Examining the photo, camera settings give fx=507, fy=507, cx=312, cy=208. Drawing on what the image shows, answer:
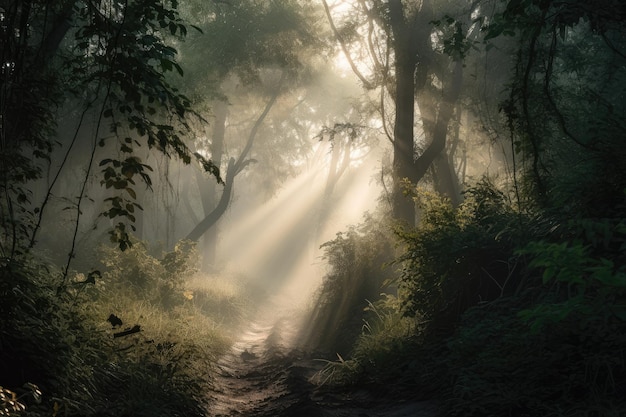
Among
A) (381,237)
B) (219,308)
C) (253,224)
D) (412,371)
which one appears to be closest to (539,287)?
(412,371)

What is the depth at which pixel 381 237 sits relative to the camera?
13031 millimetres

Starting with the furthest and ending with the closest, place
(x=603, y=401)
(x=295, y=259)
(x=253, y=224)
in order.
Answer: (x=253, y=224)
(x=295, y=259)
(x=603, y=401)

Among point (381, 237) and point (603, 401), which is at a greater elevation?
point (381, 237)

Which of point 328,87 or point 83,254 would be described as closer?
point 83,254

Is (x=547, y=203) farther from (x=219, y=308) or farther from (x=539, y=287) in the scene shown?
(x=219, y=308)

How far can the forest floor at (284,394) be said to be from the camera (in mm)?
6078

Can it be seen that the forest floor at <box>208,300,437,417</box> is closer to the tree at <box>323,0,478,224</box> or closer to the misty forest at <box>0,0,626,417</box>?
the misty forest at <box>0,0,626,417</box>

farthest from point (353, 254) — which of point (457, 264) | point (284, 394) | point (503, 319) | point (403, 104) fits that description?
→ point (503, 319)

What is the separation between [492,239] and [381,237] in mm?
5632

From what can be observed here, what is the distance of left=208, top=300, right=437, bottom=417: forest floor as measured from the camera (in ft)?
19.9

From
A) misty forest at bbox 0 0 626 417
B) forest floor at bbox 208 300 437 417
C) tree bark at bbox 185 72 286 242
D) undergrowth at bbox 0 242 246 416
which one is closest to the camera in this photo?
misty forest at bbox 0 0 626 417

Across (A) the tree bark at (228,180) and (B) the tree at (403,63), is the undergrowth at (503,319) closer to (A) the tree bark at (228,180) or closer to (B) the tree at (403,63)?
(B) the tree at (403,63)

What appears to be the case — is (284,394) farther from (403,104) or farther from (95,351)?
(403,104)

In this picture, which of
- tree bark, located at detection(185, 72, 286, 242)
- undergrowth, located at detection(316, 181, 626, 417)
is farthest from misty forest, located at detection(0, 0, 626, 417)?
tree bark, located at detection(185, 72, 286, 242)
